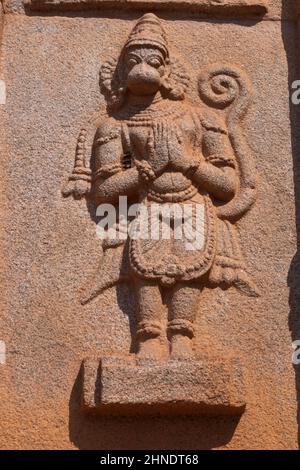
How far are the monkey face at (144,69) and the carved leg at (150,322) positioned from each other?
127 centimetres

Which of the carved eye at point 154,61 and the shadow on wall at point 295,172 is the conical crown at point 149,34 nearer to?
the carved eye at point 154,61

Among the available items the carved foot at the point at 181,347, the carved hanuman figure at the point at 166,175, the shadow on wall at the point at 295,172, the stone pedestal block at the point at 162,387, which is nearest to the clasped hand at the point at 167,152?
the carved hanuman figure at the point at 166,175

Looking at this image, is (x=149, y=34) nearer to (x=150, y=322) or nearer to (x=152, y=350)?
(x=150, y=322)

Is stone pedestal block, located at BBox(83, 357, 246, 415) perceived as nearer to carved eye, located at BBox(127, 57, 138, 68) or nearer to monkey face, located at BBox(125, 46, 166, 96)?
monkey face, located at BBox(125, 46, 166, 96)

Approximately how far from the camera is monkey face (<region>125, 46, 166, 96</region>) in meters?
5.53

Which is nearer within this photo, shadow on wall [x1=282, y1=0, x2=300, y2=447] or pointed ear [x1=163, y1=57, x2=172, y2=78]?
shadow on wall [x1=282, y1=0, x2=300, y2=447]

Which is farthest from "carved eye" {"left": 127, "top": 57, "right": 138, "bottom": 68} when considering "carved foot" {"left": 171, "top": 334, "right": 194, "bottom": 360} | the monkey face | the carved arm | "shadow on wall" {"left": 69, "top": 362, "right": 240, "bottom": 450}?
"shadow on wall" {"left": 69, "top": 362, "right": 240, "bottom": 450}

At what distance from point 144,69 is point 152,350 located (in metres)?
1.78

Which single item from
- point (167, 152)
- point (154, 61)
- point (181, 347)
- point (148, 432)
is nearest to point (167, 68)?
A: point (154, 61)

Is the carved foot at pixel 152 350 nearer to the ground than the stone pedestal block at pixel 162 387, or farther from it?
farther from it

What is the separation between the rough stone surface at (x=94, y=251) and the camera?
16.5 feet

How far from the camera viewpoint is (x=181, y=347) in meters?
5.06

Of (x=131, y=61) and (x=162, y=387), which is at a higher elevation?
(x=131, y=61)

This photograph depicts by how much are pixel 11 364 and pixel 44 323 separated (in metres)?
0.31
